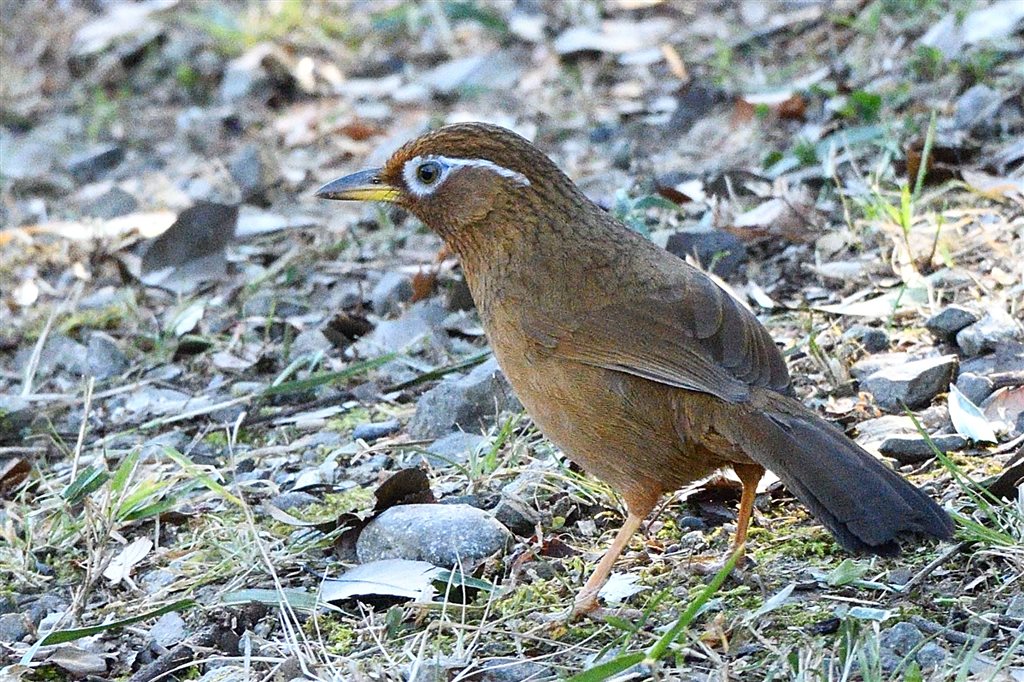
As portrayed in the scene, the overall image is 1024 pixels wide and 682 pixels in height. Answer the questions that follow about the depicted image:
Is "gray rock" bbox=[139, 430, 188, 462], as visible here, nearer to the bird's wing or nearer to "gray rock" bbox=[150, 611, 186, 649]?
"gray rock" bbox=[150, 611, 186, 649]

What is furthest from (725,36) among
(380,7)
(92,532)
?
(92,532)

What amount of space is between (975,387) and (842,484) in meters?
1.18

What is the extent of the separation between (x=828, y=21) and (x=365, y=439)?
418 cm

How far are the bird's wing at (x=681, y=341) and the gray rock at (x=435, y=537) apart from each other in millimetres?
543

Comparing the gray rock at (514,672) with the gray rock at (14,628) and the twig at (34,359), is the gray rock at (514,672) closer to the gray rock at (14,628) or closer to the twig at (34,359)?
the gray rock at (14,628)

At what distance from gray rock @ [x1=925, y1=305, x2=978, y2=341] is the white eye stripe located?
5.06 feet

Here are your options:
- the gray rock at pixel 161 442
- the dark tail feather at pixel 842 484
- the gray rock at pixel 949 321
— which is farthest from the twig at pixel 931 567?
the gray rock at pixel 161 442

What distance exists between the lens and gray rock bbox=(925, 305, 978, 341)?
482 cm

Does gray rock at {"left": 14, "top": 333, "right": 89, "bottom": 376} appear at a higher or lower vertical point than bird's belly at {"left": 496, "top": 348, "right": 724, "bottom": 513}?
lower

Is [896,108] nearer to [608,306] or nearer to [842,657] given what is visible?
[608,306]

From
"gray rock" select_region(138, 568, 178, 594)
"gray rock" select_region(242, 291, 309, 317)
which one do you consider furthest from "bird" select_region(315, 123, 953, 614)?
"gray rock" select_region(242, 291, 309, 317)

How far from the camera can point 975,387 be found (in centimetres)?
447

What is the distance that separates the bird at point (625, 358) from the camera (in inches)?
140

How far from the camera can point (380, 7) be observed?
973 centimetres
